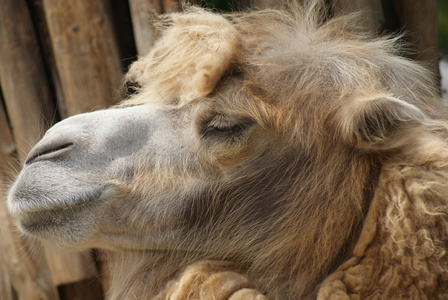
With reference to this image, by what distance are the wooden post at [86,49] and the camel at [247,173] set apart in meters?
1.13

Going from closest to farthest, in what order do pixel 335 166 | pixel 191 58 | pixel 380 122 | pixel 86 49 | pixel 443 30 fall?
pixel 380 122 < pixel 335 166 < pixel 191 58 < pixel 86 49 < pixel 443 30

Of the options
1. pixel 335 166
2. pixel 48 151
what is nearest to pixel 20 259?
pixel 48 151

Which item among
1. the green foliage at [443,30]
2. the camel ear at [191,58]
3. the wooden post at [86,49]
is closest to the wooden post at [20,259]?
the wooden post at [86,49]

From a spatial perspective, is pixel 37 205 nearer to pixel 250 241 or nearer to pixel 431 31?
pixel 250 241

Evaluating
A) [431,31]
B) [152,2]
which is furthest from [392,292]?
[152,2]

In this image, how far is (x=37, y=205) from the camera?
229 centimetres

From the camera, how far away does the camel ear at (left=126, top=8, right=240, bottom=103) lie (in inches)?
94.1

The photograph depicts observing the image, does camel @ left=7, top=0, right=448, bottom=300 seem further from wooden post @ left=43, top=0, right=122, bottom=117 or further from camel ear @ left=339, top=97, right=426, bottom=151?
wooden post @ left=43, top=0, right=122, bottom=117

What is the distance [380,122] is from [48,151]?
4.30 ft

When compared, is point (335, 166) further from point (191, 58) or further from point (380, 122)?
point (191, 58)

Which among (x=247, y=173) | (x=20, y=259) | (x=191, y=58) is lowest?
(x=20, y=259)

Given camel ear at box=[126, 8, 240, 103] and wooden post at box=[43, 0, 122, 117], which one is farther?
wooden post at box=[43, 0, 122, 117]

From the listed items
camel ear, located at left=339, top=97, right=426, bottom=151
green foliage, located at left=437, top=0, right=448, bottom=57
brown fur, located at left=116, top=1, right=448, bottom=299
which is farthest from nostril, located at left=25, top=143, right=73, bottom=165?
green foliage, located at left=437, top=0, right=448, bottom=57

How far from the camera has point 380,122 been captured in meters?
2.19
